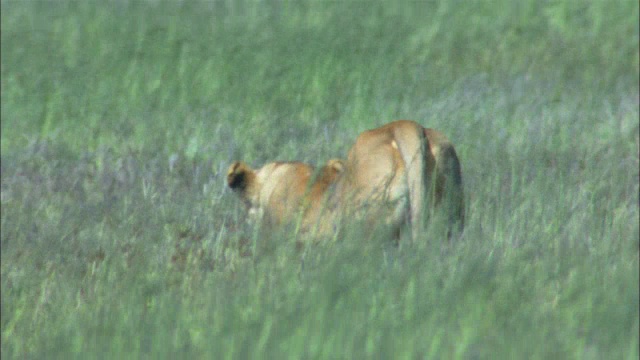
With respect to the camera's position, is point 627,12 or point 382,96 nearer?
point 382,96

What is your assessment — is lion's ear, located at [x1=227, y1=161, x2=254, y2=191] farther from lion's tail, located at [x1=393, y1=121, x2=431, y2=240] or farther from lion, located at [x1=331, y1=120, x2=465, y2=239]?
lion's tail, located at [x1=393, y1=121, x2=431, y2=240]

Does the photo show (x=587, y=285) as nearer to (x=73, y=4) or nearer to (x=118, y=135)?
(x=118, y=135)

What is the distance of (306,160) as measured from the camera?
8.20 meters

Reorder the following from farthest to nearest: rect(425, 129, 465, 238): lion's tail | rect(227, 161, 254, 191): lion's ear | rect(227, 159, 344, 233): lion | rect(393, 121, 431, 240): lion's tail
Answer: rect(227, 161, 254, 191): lion's ear, rect(227, 159, 344, 233): lion, rect(425, 129, 465, 238): lion's tail, rect(393, 121, 431, 240): lion's tail

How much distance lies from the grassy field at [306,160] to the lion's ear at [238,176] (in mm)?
168

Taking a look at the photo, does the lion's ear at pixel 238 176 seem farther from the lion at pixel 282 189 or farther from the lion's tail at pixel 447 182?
the lion's tail at pixel 447 182

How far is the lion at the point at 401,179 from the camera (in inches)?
213

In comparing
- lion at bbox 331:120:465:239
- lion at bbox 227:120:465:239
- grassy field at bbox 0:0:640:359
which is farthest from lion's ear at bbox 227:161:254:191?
lion at bbox 331:120:465:239

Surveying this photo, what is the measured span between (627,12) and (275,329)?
10038 mm

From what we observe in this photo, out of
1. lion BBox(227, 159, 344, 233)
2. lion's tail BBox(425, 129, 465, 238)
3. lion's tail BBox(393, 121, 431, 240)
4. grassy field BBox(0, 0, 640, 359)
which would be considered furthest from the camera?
lion BBox(227, 159, 344, 233)

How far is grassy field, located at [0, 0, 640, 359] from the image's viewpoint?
421 cm

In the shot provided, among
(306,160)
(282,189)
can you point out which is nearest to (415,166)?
(282,189)

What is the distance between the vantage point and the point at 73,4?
13.9 m

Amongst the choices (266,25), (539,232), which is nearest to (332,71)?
(266,25)
